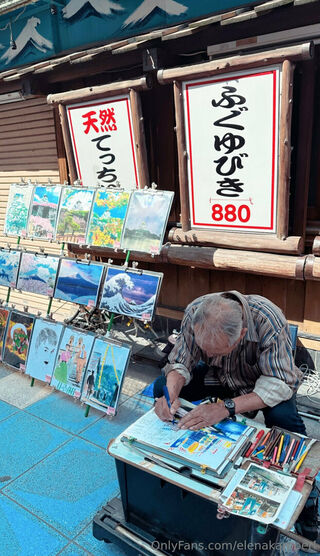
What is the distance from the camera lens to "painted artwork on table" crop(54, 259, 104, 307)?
4773 mm

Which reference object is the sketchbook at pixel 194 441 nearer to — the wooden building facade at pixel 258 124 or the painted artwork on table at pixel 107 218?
the wooden building facade at pixel 258 124

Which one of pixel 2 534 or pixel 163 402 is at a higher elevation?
pixel 163 402

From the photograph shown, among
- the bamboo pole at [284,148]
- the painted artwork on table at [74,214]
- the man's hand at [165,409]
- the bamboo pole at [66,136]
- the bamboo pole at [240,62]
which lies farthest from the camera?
the bamboo pole at [66,136]

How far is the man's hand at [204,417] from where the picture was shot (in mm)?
2672

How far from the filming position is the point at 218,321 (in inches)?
101

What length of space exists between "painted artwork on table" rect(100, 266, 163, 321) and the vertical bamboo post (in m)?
1.01

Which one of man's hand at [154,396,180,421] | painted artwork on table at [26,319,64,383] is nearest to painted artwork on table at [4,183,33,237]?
painted artwork on table at [26,319,64,383]

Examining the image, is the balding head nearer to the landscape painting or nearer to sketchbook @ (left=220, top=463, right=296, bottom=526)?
sketchbook @ (left=220, top=463, right=296, bottom=526)

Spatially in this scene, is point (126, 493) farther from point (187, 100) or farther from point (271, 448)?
point (187, 100)

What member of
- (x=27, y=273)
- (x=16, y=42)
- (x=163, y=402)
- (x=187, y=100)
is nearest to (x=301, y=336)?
(x=163, y=402)

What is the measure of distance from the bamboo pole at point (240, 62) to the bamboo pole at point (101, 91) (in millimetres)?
257

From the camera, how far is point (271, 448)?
247 cm

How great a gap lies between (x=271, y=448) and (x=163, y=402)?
79 cm

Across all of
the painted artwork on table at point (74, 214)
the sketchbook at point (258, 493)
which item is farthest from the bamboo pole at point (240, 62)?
the sketchbook at point (258, 493)
